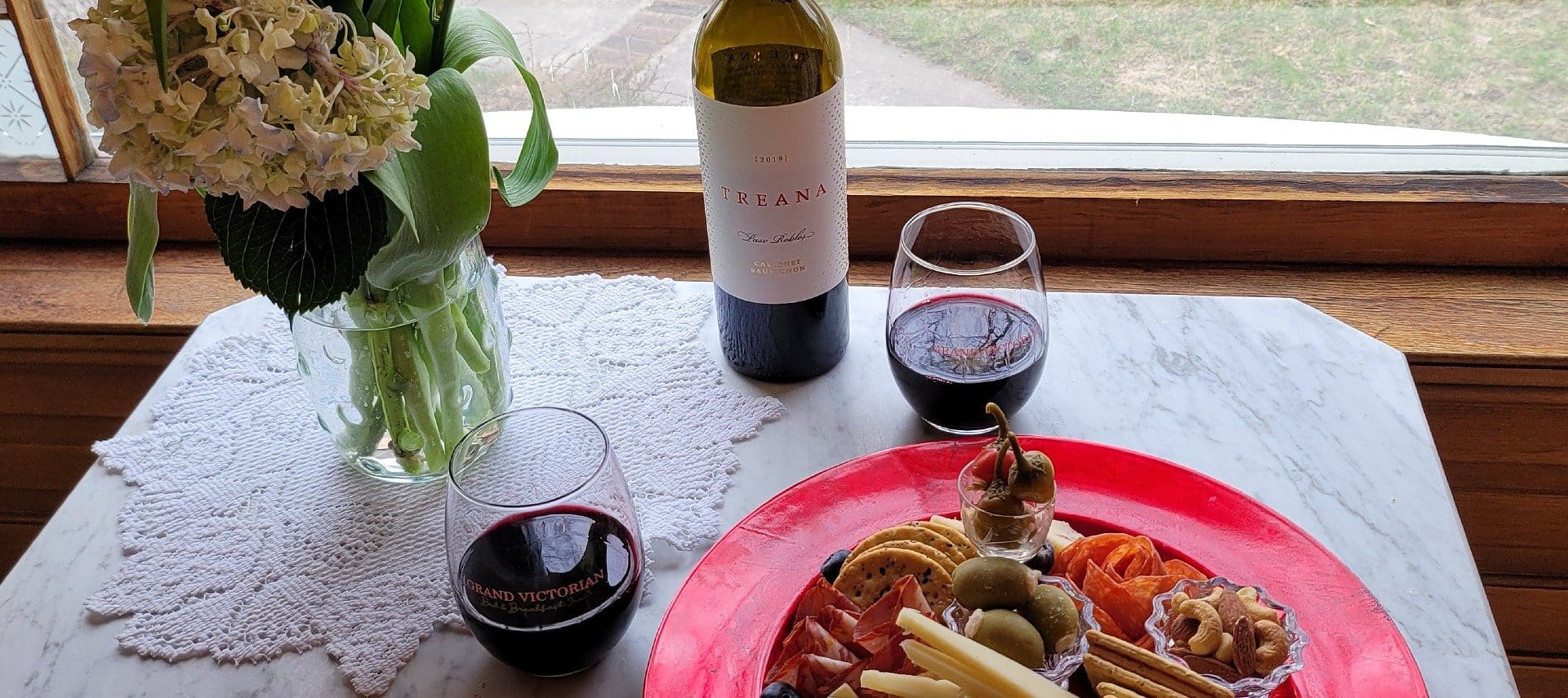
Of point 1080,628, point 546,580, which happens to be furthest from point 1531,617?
point 546,580

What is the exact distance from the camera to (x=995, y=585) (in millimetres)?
626

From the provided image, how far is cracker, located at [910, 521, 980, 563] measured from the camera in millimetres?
704

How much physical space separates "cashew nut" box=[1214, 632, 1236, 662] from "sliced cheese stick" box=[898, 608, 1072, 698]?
97mm

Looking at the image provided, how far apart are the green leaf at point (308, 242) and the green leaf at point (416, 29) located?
107 mm

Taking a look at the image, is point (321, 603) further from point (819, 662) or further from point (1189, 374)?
point (1189, 374)

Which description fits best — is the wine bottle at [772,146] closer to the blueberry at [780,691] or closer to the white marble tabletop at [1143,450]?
the white marble tabletop at [1143,450]

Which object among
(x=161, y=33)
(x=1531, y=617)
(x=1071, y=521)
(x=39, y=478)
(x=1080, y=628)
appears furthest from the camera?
(x=39, y=478)

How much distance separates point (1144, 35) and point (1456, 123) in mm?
354

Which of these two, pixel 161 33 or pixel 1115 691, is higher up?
pixel 161 33

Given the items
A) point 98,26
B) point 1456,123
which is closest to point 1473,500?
point 1456,123

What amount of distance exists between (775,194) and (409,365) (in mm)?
273

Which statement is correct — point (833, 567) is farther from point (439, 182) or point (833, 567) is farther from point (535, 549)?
point (439, 182)

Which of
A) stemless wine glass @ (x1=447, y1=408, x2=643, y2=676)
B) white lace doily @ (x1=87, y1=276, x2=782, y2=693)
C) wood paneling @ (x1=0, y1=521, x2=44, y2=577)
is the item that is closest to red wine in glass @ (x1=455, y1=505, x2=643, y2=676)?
stemless wine glass @ (x1=447, y1=408, x2=643, y2=676)

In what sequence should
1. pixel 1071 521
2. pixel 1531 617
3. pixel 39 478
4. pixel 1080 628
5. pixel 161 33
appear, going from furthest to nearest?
1. pixel 39 478
2. pixel 1531 617
3. pixel 1071 521
4. pixel 1080 628
5. pixel 161 33
